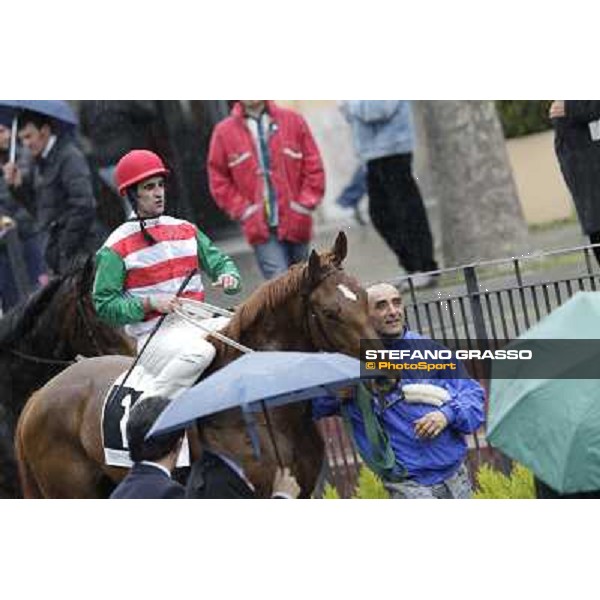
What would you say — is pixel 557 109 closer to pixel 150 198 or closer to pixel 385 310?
pixel 385 310

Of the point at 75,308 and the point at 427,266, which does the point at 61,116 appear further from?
the point at 427,266

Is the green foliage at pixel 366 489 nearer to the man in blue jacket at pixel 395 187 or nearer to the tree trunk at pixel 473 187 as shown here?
the man in blue jacket at pixel 395 187

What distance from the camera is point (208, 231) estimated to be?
1175cm

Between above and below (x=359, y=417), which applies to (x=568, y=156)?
above

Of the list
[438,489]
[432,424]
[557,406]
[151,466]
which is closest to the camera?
[557,406]

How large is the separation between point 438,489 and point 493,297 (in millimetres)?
861

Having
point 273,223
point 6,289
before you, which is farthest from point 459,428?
point 6,289

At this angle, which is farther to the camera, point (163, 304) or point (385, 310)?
point (163, 304)

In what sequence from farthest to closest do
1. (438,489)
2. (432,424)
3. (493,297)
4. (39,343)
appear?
(39,343) < (493,297) < (438,489) < (432,424)

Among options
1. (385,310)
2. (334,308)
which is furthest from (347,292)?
(385,310)

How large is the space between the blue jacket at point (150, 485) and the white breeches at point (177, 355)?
423mm

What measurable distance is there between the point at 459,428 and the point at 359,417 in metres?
0.39

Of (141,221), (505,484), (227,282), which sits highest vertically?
(141,221)

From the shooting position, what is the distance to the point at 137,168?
11648 millimetres
